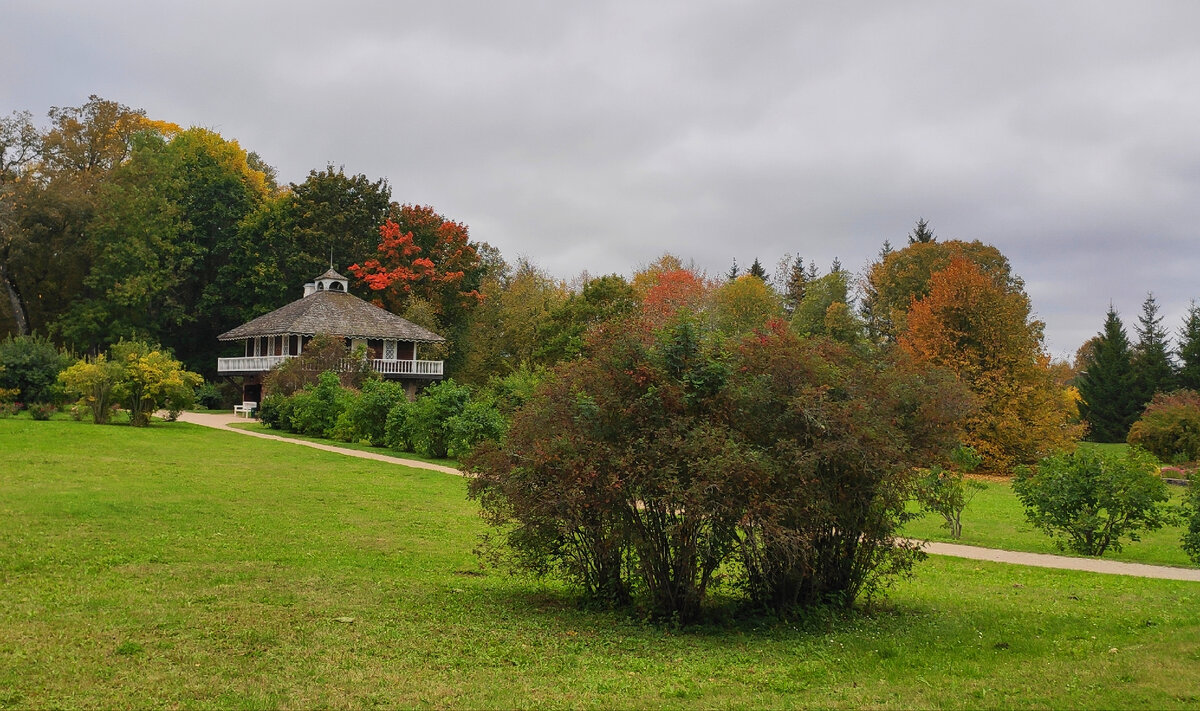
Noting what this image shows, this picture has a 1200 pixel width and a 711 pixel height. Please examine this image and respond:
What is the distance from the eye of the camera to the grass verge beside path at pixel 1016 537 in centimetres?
1336

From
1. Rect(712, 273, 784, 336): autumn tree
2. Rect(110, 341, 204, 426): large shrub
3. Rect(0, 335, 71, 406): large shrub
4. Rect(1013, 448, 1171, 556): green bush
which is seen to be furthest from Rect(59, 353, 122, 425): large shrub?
Rect(712, 273, 784, 336): autumn tree

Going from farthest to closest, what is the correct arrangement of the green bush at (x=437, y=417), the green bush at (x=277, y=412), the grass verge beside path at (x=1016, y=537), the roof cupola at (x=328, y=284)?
the roof cupola at (x=328, y=284) → the green bush at (x=277, y=412) → the green bush at (x=437, y=417) → the grass verge beside path at (x=1016, y=537)

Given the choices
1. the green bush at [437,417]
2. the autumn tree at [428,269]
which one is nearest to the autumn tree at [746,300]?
the autumn tree at [428,269]

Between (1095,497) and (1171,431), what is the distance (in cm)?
2577

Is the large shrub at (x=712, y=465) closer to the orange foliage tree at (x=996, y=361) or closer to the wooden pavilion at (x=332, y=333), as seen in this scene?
the orange foliage tree at (x=996, y=361)

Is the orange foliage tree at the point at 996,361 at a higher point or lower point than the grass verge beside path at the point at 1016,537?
higher

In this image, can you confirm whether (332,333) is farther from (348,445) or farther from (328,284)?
(348,445)

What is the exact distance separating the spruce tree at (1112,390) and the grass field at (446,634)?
4252cm

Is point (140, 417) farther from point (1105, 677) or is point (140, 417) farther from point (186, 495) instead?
point (1105, 677)

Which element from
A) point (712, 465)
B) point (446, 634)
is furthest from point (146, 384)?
point (712, 465)

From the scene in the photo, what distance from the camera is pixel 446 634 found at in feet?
22.4

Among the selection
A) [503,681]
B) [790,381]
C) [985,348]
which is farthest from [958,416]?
[985,348]

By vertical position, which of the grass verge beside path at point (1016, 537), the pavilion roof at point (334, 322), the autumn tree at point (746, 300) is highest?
the autumn tree at point (746, 300)

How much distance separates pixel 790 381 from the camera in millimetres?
7453
